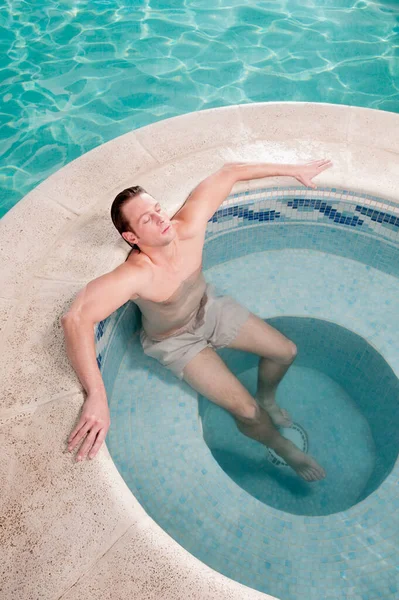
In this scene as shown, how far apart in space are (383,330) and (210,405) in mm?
1113

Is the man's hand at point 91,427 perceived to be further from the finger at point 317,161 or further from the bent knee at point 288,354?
the finger at point 317,161

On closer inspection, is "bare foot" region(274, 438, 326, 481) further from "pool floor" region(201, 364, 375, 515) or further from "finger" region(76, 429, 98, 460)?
"finger" region(76, 429, 98, 460)

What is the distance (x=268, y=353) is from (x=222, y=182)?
1017 mm

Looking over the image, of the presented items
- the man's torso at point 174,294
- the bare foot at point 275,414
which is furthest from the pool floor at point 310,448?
the man's torso at point 174,294

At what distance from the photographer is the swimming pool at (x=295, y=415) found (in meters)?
2.49

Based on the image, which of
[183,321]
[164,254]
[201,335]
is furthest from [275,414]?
[164,254]

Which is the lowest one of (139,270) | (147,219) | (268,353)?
(268,353)

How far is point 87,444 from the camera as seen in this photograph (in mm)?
2367

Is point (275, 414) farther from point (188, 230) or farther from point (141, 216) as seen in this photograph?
point (141, 216)

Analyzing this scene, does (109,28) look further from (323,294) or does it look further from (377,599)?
(377,599)

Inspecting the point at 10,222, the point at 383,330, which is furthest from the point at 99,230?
the point at 383,330

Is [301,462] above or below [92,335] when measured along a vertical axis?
below

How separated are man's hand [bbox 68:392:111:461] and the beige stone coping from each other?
0.05 m

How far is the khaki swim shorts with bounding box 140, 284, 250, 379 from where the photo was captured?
9.49 feet
